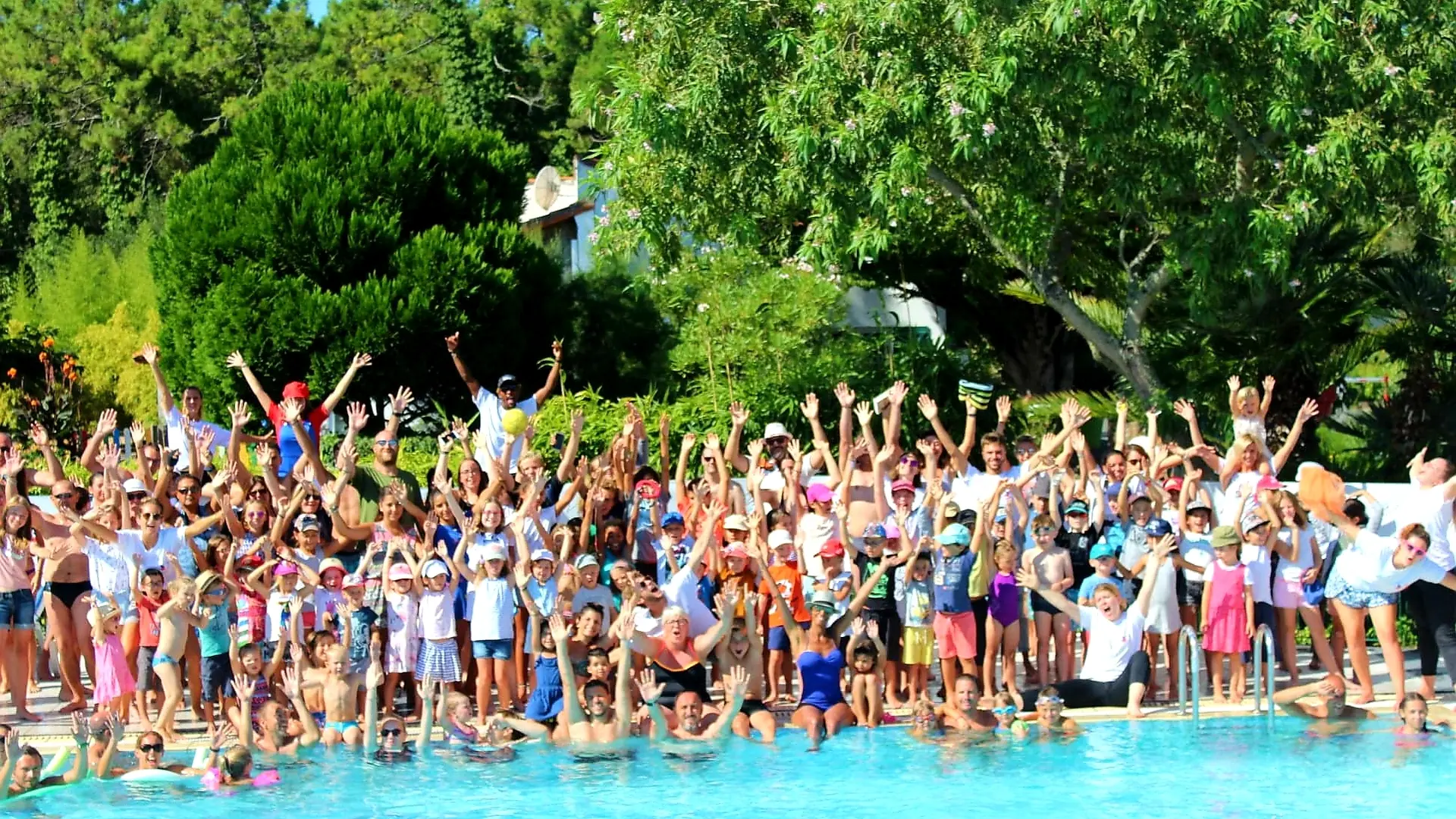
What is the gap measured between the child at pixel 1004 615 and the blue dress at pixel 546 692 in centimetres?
302

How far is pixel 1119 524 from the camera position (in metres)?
13.5

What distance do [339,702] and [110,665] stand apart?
157cm

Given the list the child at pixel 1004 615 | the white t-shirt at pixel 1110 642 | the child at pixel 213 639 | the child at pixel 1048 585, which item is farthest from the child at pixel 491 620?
the white t-shirt at pixel 1110 642

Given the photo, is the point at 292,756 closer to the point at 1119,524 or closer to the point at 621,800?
the point at 621,800

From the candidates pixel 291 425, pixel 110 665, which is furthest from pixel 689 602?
pixel 110 665

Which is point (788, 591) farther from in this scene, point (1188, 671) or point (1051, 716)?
point (1188, 671)

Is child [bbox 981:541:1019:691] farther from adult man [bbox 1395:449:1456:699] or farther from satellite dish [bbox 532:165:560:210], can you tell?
satellite dish [bbox 532:165:560:210]

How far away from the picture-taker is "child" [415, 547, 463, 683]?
12.4 m

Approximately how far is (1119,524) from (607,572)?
3741 millimetres

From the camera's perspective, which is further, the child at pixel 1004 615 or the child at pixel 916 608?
the child at pixel 1004 615

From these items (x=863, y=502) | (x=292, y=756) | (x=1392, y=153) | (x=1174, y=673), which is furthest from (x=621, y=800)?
(x=1392, y=153)

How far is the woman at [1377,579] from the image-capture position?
12211 millimetres

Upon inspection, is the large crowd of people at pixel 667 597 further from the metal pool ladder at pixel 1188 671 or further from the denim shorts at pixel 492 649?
the metal pool ladder at pixel 1188 671

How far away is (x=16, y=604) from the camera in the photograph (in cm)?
1281
